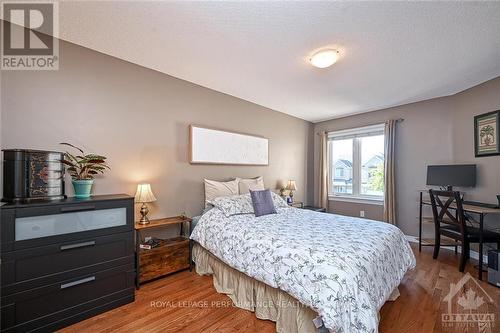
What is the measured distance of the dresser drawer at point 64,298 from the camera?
1.52 m

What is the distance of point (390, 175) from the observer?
391cm

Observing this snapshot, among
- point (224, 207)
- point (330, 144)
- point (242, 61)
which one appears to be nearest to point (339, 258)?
point (224, 207)

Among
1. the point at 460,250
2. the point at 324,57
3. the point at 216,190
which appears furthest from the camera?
the point at 460,250

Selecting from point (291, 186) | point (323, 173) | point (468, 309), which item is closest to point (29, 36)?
point (291, 186)

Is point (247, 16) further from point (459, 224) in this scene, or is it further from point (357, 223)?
point (459, 224)

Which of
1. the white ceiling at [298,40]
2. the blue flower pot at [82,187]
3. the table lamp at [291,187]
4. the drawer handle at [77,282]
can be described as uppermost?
the white ceiling at [298,40]

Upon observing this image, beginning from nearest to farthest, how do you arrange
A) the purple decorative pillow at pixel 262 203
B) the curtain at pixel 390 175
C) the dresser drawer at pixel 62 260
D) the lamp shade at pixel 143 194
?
the dresser drawer at pixel 62 260 < the lamp shade at pixel 143 194 < the purple decorative pillow at pixel 262 203 < the curtain at pixel 390 175

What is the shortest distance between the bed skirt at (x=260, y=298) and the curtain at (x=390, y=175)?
2160 mm

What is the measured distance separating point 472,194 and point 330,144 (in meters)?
2.47

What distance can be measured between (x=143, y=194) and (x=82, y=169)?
0.61 metres

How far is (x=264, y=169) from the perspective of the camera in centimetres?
410

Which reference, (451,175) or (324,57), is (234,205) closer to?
(324,57)

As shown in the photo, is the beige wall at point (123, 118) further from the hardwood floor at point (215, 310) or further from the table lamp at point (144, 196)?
the hardwood floor at point (215, 310)

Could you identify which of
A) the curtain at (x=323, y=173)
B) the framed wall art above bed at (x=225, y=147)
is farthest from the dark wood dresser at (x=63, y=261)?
the curtain at (x=323, y=173)
